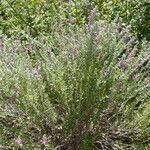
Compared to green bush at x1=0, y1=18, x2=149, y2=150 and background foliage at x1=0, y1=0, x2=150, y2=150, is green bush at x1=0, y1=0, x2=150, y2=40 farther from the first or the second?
green bush at x1=0, y1=18, x2=149, y2=150

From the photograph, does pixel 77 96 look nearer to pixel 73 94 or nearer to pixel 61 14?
pixel 73 94

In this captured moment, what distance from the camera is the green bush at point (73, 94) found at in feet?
7.97

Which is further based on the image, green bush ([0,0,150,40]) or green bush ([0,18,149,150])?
green bush ([0,0,150,40])

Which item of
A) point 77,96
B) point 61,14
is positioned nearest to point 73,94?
point 77,96

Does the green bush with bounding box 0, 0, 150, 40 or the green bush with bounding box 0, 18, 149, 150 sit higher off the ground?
the green bush with bounding box 0, 0, 150, 40

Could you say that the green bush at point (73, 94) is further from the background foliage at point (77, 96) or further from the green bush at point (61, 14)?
the green bush at point (61, 14)

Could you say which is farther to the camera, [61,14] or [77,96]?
[61,14]

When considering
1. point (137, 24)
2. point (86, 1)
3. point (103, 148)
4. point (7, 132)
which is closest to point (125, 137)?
point (103, 148)

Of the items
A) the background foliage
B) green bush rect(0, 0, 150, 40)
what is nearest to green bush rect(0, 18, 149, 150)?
the background foliage

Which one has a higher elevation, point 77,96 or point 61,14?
point 61,14

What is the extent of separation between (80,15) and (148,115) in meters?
1.40

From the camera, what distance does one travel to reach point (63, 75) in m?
2.55

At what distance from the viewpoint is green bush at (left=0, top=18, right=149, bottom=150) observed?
2428mm

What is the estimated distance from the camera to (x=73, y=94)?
8.54 feet
